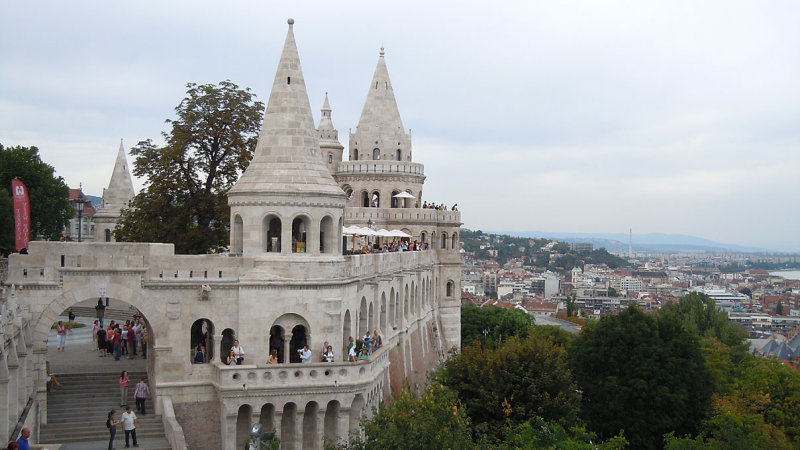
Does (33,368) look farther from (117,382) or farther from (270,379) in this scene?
(270,379)

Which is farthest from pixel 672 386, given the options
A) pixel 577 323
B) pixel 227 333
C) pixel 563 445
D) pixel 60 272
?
pixel 577 323

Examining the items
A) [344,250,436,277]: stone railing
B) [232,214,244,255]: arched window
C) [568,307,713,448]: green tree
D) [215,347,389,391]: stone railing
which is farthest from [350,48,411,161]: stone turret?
[215,347,389,391]: stone railing

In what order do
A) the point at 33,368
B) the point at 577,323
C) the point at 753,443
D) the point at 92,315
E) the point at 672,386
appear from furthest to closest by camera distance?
the point at 577,323 < the point at 92,315 < the point at 672,386 < the point at 753,443 < the point at 33,368

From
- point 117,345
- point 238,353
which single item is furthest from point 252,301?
point 117,345

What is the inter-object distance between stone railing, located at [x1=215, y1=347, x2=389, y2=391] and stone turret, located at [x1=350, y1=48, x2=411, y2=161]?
31873 millimetres

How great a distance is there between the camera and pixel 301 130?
1287 inches

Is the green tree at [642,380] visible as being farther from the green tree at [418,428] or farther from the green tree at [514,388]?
the green tree at [418,428]

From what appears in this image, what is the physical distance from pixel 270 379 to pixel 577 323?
13855 cm

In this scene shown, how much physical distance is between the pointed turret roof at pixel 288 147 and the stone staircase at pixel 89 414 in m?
8.02

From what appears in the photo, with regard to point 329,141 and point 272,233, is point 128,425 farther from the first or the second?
point 329,141

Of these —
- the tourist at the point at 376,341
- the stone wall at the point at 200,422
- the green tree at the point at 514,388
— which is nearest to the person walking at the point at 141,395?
the stone wall at the point at 200,422

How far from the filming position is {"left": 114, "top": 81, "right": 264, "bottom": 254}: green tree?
42.2m

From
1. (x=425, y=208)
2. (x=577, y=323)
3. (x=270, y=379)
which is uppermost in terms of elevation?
(x=425, y=208)

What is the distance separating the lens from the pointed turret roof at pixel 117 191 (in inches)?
2235
